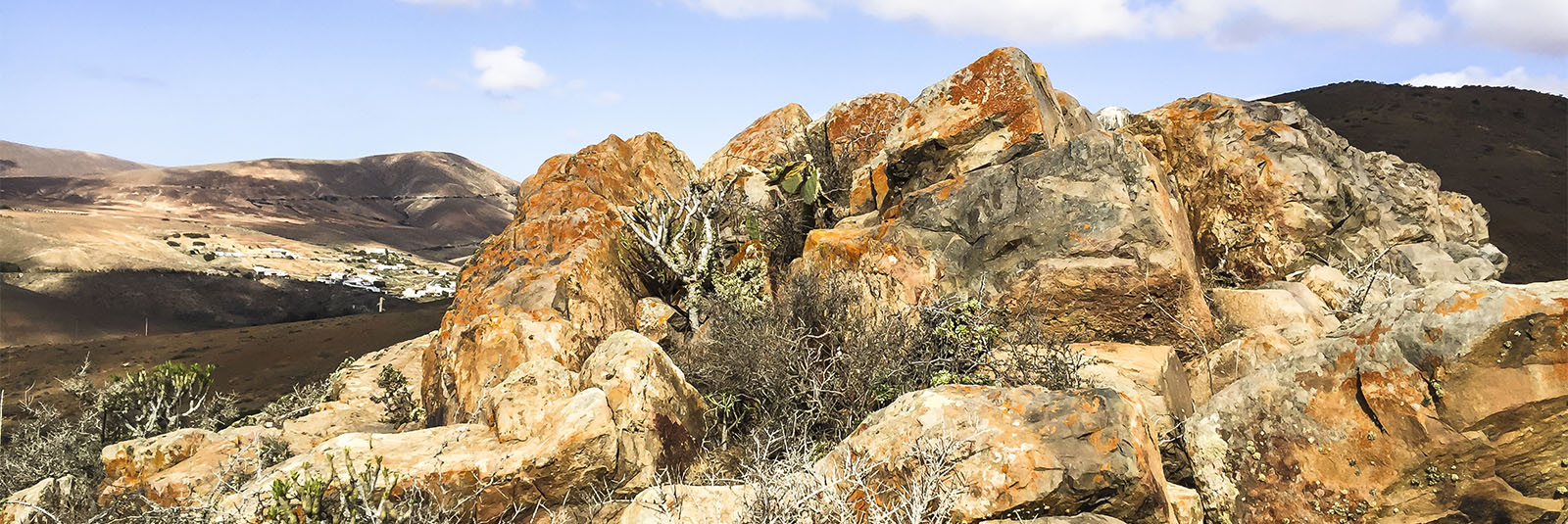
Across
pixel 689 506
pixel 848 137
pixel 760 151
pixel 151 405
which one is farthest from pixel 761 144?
pixel 151 405

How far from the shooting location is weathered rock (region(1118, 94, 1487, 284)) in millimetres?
8430

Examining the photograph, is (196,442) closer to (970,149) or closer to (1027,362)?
(1027,362)

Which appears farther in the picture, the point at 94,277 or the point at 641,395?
the point at 94,277

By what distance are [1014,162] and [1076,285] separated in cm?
158

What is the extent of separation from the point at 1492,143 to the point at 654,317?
7099cm

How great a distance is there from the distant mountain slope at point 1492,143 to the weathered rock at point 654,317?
3700cm

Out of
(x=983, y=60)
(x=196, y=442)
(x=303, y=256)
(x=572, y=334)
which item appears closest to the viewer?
(x=196, y=442)

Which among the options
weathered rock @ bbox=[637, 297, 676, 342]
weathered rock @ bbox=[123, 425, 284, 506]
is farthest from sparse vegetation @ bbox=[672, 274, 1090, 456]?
weathered rock @ bbox=[123, 425, 284, 506]

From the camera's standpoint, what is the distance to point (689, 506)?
3887 mm

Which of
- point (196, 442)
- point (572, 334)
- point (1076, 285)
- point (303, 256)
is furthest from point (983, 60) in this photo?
point (303, 256)

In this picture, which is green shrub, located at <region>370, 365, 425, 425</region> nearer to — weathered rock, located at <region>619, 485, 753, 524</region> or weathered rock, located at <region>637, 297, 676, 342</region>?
weathered rock, located at <region>637, 297, 676, 342</region>

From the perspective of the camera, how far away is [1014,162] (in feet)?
24.0

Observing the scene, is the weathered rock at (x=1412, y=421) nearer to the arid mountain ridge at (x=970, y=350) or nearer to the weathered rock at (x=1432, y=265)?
the arid mountain ridge at (x=970, y=350)

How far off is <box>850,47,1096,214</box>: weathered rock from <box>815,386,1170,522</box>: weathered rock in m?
4.31
